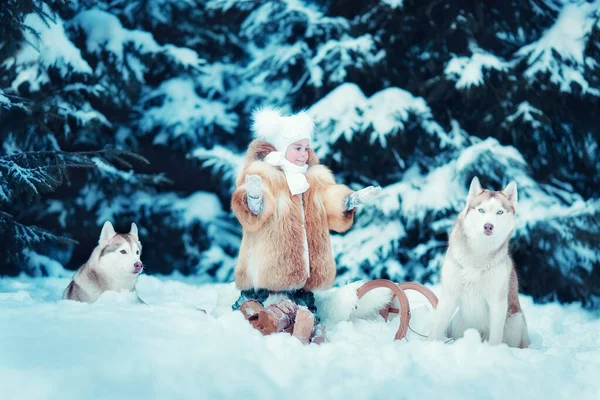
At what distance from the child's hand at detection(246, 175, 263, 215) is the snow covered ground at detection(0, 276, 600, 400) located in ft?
2.45

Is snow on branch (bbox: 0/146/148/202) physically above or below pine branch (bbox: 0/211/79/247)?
above

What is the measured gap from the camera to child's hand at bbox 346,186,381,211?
3.43 m

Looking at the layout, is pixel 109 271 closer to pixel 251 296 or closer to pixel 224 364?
pixel 251 296

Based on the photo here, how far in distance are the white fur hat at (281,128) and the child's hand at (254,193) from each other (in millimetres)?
447

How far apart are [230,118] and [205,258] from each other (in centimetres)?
172

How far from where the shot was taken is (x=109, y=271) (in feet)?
11.2

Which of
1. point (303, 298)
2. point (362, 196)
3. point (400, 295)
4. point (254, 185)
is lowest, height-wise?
point (303, 298)

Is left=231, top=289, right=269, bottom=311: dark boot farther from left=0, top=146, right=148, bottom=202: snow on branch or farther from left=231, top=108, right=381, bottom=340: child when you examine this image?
left=0, top=146, right=148, bottom=202: snow on branch

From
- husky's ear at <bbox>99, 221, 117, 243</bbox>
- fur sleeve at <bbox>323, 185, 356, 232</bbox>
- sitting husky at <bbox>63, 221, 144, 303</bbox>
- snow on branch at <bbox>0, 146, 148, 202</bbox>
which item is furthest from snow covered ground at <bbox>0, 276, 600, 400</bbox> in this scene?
snow on branch at <bbox>0, 146, 148, 202</bbox>

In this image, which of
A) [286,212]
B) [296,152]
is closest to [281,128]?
[296,152]

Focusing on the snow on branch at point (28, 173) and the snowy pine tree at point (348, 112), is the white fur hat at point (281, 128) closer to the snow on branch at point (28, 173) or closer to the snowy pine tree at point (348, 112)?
the snow on branch at point (28, 173)

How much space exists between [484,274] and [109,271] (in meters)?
1.95

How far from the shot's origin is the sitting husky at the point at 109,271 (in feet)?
11.1

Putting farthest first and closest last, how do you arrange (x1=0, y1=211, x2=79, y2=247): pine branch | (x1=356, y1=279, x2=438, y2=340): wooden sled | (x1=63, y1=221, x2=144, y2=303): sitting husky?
(x1=0, y1=211, x2=79, y2=247): pine branch → (x1=63, y1=221, x2=144, y2=303): sitting husky → (x1=356, y1=279, x2=438, y2=340): wooden sled
